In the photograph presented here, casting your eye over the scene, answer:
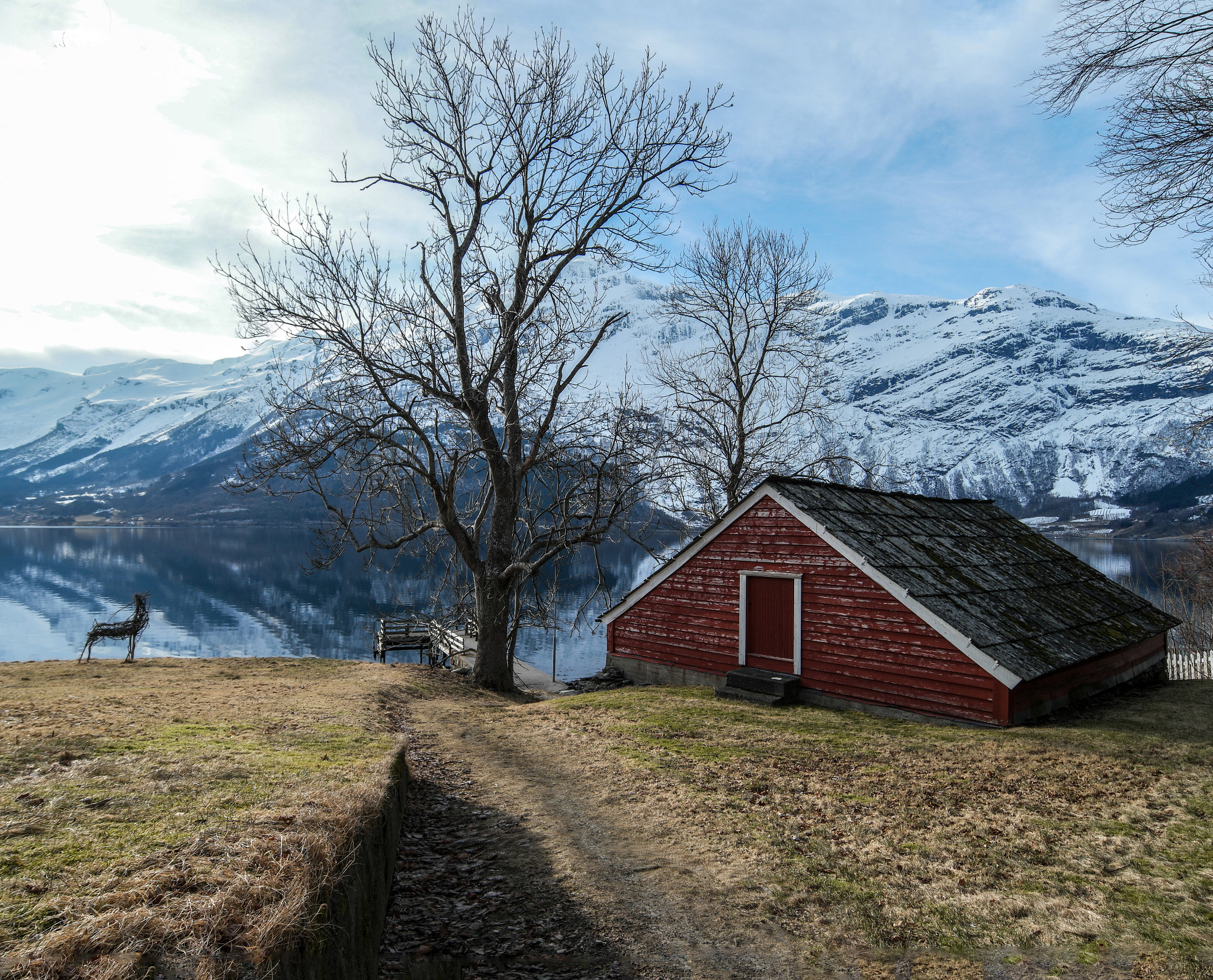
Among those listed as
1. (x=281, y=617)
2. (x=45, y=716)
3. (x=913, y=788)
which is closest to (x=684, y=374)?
(x=913, y=788)

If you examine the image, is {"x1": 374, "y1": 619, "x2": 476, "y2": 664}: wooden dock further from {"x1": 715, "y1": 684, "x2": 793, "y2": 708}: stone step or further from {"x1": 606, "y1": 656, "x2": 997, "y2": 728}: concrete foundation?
{"x1": 715, "y1": 684, "x2": 793, "y2": 708}: stone step

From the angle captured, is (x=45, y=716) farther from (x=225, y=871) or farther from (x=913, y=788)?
(x=913, y=788)

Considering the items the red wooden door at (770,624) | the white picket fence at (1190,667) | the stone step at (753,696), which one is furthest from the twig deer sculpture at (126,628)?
the white picket fence at (1190,667)

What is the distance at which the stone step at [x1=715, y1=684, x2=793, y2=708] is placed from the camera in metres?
14.7

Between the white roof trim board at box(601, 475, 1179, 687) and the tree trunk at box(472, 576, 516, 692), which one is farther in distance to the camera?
the tree trunk at box(472, 576, 516, 692)

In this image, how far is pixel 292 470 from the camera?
15406 mm

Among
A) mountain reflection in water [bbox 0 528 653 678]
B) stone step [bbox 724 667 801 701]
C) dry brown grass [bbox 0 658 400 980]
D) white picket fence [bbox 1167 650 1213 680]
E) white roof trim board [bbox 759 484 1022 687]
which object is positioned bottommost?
mountain reflection in water [bbox 0 528 653 678]

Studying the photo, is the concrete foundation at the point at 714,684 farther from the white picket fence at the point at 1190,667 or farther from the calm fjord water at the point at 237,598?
the white picket fence at the point at 1190,667

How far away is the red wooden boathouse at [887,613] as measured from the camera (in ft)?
Answer: 42.4

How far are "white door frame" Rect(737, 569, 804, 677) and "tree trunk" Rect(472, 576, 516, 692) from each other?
6.64 meters

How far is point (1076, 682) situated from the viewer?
14453mm

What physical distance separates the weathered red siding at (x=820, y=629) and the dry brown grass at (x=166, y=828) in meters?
8.95

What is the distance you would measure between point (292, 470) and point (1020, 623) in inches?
Result: 609

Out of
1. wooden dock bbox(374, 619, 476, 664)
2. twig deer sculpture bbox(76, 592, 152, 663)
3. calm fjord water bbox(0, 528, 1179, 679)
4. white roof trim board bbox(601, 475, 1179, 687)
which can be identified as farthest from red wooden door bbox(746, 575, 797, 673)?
wooden dock bbox(374, 619, 476, 664)
